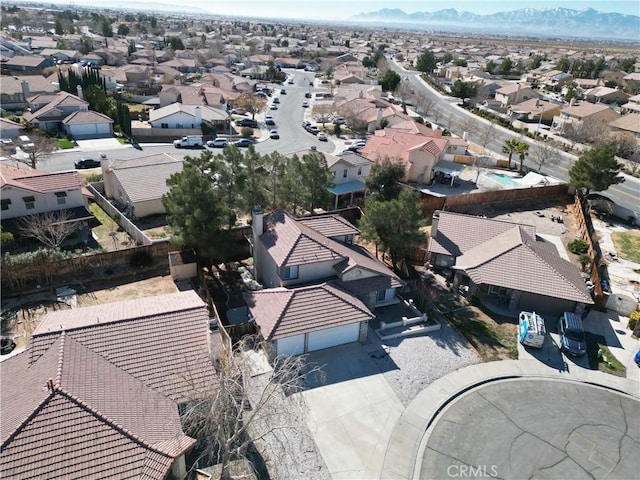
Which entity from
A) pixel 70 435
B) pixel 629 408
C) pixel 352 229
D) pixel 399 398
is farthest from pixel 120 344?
pixel 629 408

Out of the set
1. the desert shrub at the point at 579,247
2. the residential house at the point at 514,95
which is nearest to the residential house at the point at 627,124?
the residential house at the point at 514,95

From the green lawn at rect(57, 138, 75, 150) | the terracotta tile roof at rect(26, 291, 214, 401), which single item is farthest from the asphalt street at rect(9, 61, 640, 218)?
the terracotta tile roof at rect(26, 291, 214, 401)

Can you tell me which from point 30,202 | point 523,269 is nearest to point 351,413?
point 523,269

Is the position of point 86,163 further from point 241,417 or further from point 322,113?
point 241,417

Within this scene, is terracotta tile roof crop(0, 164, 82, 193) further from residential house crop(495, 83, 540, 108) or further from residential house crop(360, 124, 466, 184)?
residential house crop(495, 83, 540, 108)

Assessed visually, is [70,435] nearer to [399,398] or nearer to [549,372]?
[399,398]

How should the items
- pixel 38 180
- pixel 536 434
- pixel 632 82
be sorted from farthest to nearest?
pixel 632 82
pixel 38 180
pixel 536 434

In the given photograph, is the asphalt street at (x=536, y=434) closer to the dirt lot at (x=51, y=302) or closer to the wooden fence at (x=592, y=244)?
the wooden fence at (x=592, y=244)
